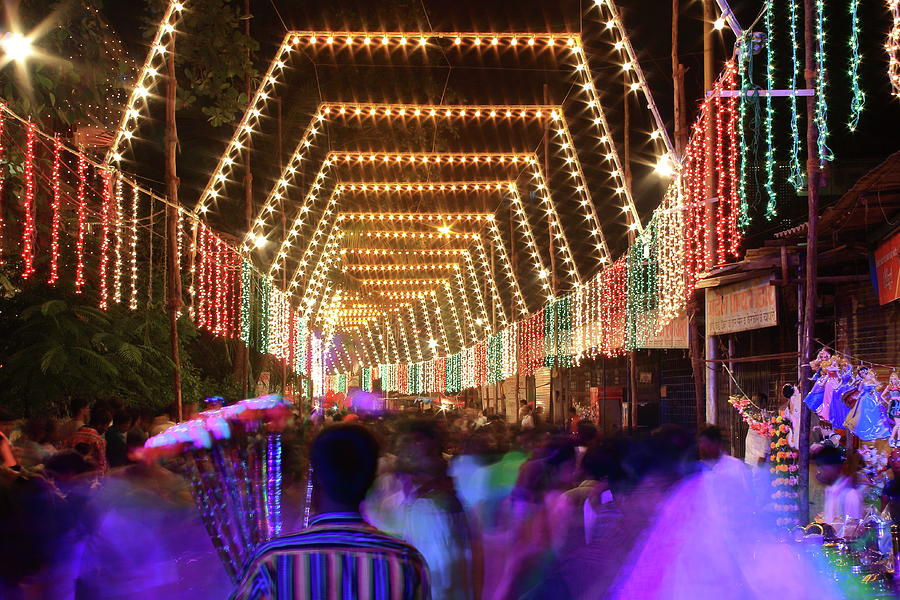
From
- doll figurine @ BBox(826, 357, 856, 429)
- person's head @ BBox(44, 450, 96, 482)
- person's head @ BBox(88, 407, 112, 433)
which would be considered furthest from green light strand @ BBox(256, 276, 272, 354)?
person's head @ BBox(44, 450, 96, 482)

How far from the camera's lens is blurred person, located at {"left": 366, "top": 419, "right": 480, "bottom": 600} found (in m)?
5.04

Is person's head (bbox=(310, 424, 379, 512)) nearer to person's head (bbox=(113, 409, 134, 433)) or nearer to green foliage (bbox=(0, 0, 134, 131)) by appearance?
green foliage (bbox=(0, 0, 134, 131))

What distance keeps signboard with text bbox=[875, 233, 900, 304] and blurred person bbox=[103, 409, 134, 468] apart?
8.00 metres

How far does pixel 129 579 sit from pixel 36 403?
9.95 m

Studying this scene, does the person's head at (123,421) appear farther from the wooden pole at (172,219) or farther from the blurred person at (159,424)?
the wooden pole at (172,219)

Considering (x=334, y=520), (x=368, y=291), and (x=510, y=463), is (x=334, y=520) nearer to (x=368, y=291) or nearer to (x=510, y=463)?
(x=510, y=463)

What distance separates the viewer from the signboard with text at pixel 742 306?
480 inches

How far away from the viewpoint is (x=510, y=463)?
272 inches

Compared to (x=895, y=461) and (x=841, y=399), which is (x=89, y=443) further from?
(x=895, y=461)

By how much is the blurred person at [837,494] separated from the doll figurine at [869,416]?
38cm

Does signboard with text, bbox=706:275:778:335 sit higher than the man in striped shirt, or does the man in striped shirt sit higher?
signboard with text, bbox=706:275:778:335

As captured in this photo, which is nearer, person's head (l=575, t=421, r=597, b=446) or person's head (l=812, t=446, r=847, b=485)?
person's head (l=812, t=446, r=847, b=485)

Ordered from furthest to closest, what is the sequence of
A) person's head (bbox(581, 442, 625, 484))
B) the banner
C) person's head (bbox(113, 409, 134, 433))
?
1. the banner
2. person's head (bbox(113, 409, 134, 433))
3. person's head (bbox(581, 442, 625, 484))

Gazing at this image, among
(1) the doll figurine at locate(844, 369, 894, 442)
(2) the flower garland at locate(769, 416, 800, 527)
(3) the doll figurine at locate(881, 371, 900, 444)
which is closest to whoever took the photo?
(3) the doll figurine at locate(881, 371, 900, 444)
